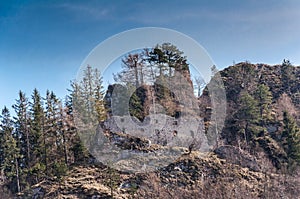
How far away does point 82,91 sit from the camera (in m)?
28.9

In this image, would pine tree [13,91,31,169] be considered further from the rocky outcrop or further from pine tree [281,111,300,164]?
pine tree [281,111,300,164]

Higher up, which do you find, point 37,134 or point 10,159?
point 37,134

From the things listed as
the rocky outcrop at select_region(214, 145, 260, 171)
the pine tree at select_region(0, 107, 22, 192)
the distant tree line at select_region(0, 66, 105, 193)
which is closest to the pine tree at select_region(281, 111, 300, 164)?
the rocky outcrop at select_region(214, 145, 260, 171)

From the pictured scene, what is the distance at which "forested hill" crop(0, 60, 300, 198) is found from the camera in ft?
70.1

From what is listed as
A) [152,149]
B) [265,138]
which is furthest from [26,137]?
[265,138]

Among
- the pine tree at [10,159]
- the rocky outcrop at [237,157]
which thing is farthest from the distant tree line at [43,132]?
the rocky outcrop at [237,157]

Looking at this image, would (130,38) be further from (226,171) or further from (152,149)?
(226,171)

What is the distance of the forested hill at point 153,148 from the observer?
21375 millimetres

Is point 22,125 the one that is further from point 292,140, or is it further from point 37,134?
point 292,140

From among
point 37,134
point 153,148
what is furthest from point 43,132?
point 153,148

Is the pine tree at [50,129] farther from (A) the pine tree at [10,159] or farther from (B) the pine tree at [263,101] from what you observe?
(B) the pine tree at [263,101]

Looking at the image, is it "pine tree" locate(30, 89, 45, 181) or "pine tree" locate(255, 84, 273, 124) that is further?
"pine tree" locate(255, 84, 273, 124)

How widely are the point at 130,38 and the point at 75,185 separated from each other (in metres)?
11.7

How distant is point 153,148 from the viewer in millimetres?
25375
